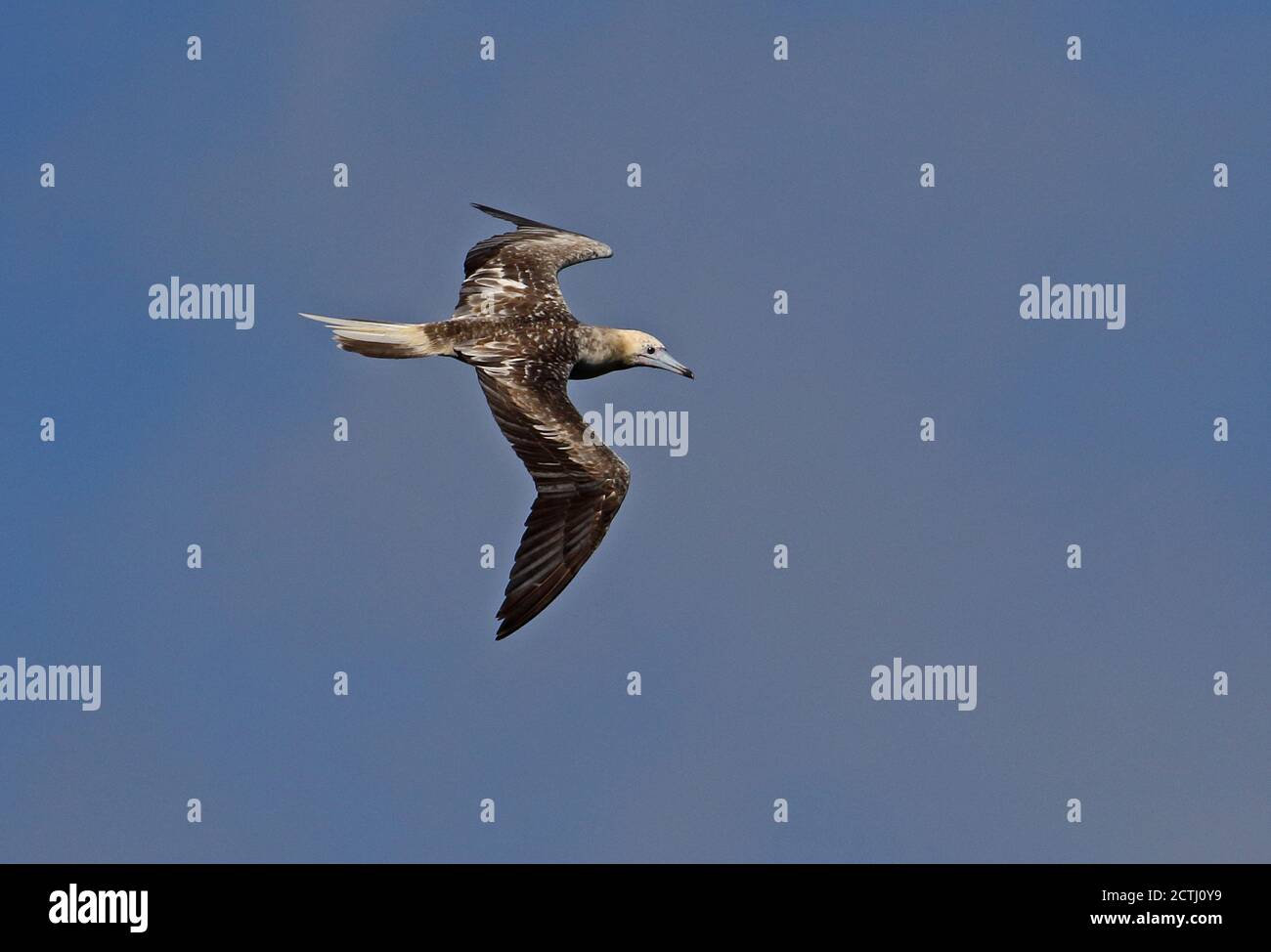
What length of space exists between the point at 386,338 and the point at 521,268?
3.40 m

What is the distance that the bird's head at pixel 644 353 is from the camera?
25.6 metres

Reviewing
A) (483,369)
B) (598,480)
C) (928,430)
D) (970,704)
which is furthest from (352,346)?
(970,704)

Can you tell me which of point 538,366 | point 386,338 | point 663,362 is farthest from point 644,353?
point 386,338

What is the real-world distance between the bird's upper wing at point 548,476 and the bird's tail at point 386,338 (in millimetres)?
391

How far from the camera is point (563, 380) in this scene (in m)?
23.8

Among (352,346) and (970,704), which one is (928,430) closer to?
(970,704)

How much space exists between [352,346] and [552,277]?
→ 146 inches

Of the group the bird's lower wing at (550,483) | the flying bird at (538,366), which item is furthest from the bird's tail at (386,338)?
the bird's lower wing at (550,483)

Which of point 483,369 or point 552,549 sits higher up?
point 483,369

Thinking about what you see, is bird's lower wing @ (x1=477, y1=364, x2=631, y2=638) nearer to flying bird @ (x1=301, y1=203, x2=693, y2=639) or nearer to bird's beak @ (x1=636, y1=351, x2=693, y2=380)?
flying bird @ (x1=301, y1=203, x2=693, y2=639)

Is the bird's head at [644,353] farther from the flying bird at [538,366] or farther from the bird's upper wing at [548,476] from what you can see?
the bird's upper wing at [548,476]

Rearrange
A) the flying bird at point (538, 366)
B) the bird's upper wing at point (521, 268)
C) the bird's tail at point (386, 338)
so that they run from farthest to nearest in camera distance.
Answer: the bird's upper wing at point (521, 268) → the bird's tail at point (386, 338) → the flying bird at point (538, 366)

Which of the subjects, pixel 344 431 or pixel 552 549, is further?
pixel 344 431

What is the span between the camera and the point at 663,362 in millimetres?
25703
